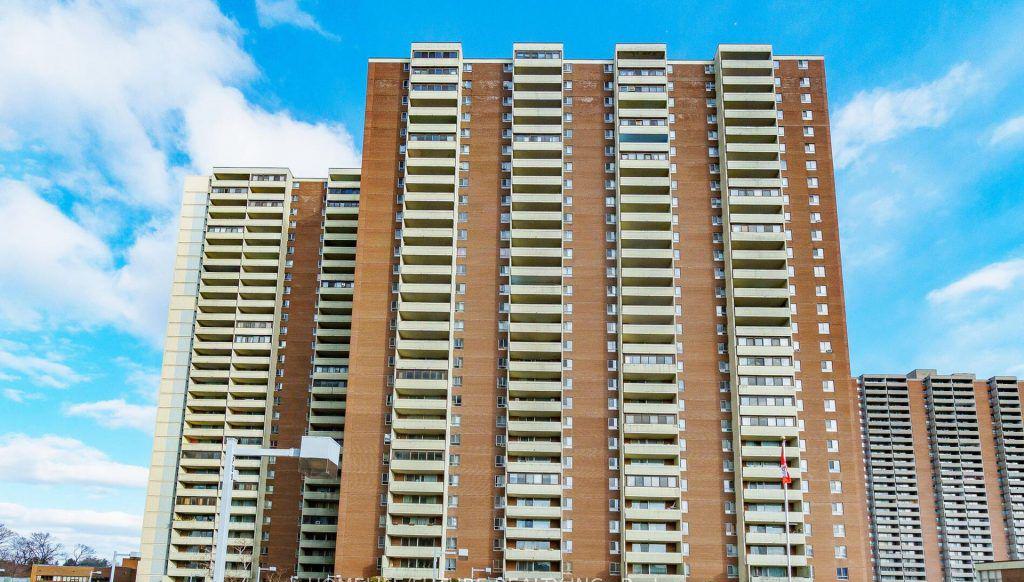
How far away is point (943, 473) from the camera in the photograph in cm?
18338

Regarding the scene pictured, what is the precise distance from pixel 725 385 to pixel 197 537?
214 ft

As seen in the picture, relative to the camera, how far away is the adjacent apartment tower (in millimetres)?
79188

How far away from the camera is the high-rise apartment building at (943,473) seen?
181 m

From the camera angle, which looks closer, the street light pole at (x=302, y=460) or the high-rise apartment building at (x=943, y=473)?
the street light pole at (x=302, y=460)

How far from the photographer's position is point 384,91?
3711 inches

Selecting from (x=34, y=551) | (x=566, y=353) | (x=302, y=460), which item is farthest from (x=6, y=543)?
(x=302, y=460)

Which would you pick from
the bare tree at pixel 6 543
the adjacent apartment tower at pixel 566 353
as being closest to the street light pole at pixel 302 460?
the adjacent apartment tower at pixel 566 353

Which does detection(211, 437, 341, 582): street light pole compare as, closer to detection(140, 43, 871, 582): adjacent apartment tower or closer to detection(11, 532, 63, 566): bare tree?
detection(140, 43, 871, 582): adjacent apartment tower

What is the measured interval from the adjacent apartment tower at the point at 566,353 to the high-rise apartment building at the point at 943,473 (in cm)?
11729

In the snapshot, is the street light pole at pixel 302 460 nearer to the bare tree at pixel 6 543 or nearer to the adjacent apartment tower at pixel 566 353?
the adjacent apartment tower at pixel 566 353

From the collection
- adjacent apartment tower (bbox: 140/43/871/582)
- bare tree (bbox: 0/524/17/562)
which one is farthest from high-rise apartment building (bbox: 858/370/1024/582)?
bare tree (bbox: 0/524/17/562)

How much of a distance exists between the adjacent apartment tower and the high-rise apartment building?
117294 millimetres

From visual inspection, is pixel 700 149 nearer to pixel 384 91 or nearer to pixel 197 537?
pixel 384 91

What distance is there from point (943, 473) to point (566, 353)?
13766cm
